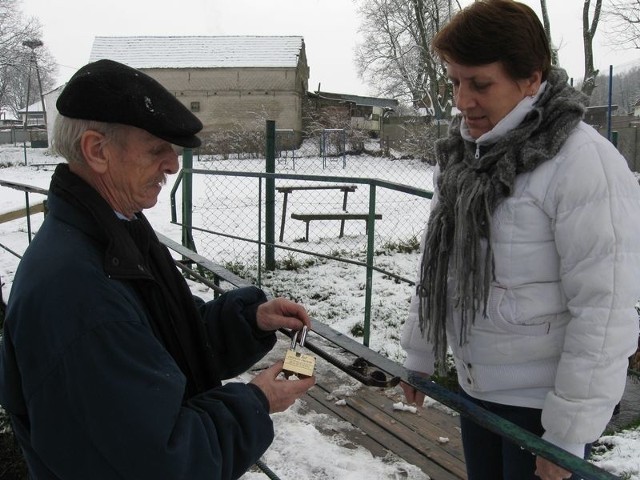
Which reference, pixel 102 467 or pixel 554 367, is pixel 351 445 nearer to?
pixel 554 367

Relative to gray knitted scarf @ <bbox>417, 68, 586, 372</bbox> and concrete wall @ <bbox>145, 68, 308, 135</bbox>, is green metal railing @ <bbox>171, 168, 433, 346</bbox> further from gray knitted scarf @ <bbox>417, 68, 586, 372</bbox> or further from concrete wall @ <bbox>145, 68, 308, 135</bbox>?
→ concrete wall @ <bbox>145, 68, 308, 135</bbox>

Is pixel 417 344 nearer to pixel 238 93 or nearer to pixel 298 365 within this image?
pixel 298 365

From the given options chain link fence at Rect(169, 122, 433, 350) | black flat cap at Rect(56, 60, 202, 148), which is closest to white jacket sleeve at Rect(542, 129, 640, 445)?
black flat cap at Rect(56, 60, 202, 148)

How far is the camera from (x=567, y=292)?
128 cm

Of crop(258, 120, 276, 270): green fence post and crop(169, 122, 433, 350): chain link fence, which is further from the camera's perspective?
crop(258, 120, 276, 270): green fence post

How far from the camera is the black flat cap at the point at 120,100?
3.43 ft

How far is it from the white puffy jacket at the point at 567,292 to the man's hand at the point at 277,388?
0.52 m

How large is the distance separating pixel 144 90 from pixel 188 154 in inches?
195

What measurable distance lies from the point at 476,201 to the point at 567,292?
0.96ft

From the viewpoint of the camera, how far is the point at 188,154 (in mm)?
5875

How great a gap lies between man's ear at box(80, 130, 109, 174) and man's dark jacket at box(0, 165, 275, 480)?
0.16 feet

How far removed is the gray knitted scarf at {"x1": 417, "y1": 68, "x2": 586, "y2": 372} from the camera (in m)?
1.32

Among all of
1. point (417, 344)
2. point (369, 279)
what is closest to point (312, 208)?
point (369, 279)

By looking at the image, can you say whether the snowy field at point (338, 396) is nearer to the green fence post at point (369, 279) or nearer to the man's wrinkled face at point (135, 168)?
the green fence post at point (369, 279)
